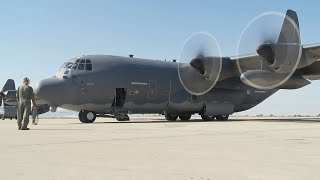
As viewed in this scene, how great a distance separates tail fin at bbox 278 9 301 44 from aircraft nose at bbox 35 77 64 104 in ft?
42.2

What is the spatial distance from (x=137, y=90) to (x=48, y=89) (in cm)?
564

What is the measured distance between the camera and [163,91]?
2534cm

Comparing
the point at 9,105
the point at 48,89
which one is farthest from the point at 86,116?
the point at 9,105

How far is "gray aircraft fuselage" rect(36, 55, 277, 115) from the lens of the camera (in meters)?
22.0

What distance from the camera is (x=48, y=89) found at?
21312 mm

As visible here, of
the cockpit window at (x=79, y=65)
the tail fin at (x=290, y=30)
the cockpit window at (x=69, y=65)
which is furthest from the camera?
the cockpit window at (x=69, y=65)

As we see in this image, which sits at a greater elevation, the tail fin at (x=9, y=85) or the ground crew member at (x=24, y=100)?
the tail fin at (x=9, y=85)

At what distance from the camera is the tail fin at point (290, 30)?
20891mm

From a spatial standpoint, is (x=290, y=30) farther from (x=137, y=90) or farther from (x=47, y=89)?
(x=47, y=89)

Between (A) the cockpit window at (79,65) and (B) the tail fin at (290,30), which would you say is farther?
(A) the cockpit window at (79,65)

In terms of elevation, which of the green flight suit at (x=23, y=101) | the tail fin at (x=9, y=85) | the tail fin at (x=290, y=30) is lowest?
the green flight suit at (x=23, y=101)

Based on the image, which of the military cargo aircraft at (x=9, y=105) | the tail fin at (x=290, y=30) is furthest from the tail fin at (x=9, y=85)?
the tail fin at (x=290, y=30)

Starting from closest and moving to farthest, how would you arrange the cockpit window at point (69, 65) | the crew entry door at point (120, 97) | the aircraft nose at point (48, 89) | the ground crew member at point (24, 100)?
the ground crew member at point (24, 100) < the aircraft nose at point (48, 89) < the cockpit window at point (69, 65) < the crew entry door at point (120, 97)

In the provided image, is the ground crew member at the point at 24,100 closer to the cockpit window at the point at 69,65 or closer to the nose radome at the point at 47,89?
the nose radome at the point at 47,89
